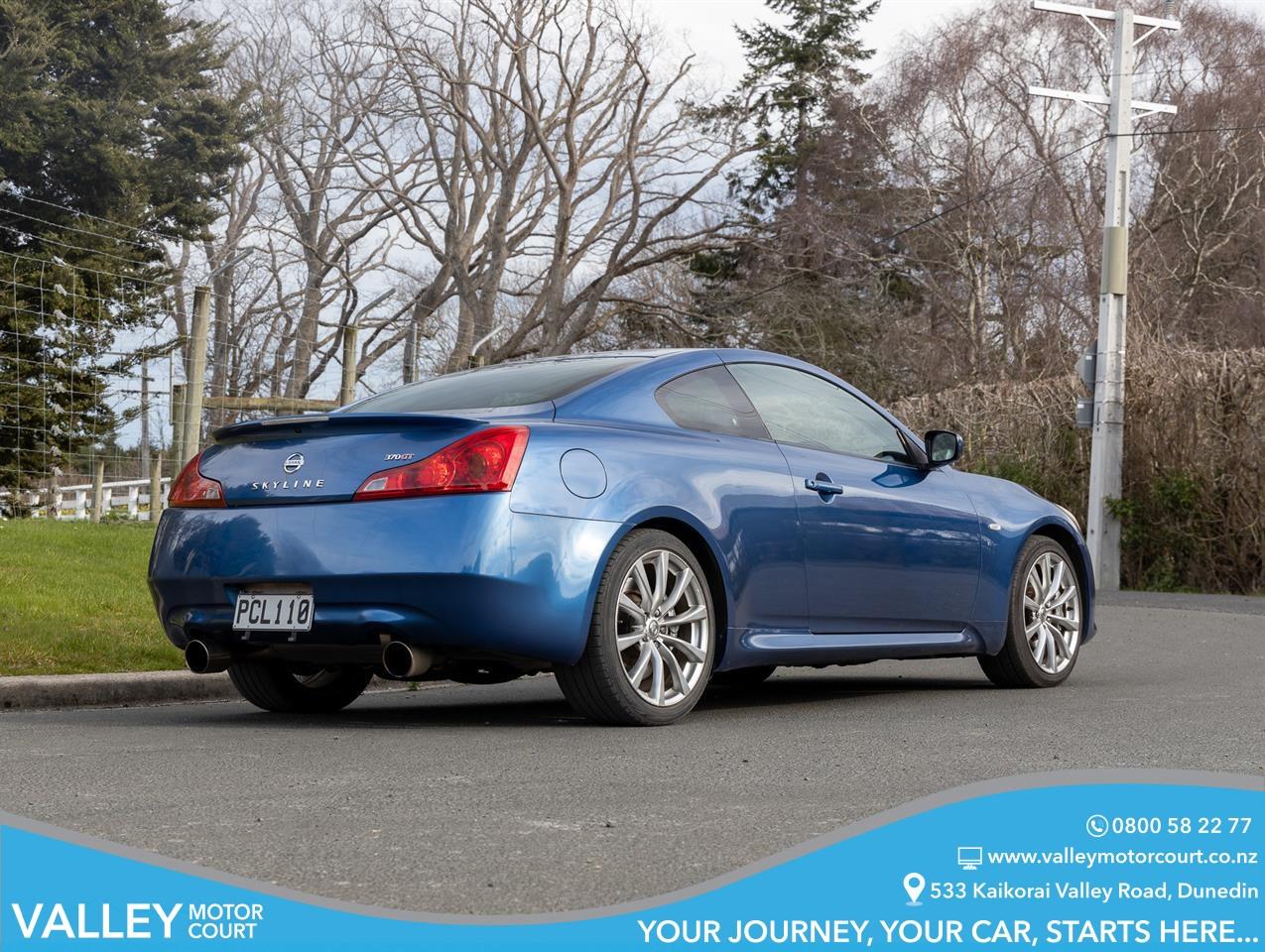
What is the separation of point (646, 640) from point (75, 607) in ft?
17.1

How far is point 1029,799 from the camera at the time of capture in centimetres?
370

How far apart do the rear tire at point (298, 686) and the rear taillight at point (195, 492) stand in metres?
0.76

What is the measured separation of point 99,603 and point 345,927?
7.72 meters

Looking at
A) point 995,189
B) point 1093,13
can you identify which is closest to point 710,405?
point 1093,13

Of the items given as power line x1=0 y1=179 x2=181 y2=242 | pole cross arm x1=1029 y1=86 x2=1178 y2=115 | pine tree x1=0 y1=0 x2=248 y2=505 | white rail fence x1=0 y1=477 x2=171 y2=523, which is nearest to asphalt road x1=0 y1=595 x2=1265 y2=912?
pole cross arm x1=1029 y1=86 x2=1178 y2=115

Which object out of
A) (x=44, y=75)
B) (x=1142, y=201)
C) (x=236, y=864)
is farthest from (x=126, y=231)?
(x=236, y=864)

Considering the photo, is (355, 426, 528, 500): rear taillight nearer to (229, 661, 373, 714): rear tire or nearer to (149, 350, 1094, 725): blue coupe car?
(149, 350, 1094, 725): blue coupe car

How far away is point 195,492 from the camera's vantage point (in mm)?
6355

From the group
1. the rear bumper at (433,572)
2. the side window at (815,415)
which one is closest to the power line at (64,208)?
the side window at (815,415)

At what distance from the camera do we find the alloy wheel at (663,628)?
19.9ft

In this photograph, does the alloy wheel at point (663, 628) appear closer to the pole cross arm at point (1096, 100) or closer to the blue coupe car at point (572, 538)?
the blue coupe car at point (572, 538)

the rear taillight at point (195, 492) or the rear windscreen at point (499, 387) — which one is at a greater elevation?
the rear windscreen at point (499, 387)

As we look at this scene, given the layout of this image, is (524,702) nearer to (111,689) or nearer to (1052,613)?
(111,689)

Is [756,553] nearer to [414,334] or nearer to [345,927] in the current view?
[345,927]
